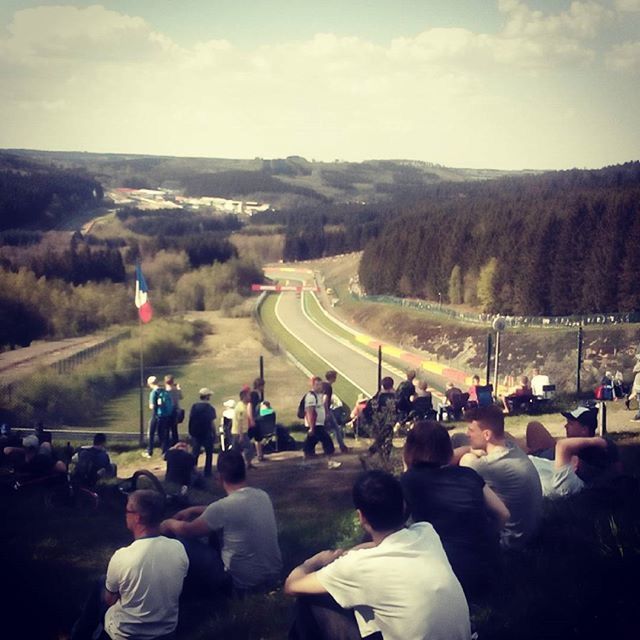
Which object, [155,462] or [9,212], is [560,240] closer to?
[155,462]

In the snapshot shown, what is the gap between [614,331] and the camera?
16.4 m

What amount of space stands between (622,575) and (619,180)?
47.8 ft

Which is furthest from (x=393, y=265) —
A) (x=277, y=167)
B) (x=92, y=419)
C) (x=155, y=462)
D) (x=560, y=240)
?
(x=155, y=462)

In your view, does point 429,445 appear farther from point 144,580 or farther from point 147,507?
point 144,580

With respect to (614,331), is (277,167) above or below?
above

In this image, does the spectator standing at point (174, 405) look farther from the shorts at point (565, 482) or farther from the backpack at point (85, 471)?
the shorts at point (565, 482)

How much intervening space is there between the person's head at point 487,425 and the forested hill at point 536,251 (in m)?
12.5

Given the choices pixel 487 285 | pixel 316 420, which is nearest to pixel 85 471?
pixel 316 420

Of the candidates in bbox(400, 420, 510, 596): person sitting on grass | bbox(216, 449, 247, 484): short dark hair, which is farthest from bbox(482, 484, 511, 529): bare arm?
bbox(216, 449, 247, 484): short dark hair

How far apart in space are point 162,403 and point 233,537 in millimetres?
6660

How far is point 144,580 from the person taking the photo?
430 cm

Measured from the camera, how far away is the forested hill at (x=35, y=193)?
1842 centimetres

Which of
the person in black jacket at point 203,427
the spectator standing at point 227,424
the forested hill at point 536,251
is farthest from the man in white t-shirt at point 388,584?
the forested hill at point 536,251

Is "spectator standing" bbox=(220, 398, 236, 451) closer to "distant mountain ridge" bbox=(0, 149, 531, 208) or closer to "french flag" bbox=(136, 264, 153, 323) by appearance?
"french flag" bbox=(136, 264, 153, 323)
